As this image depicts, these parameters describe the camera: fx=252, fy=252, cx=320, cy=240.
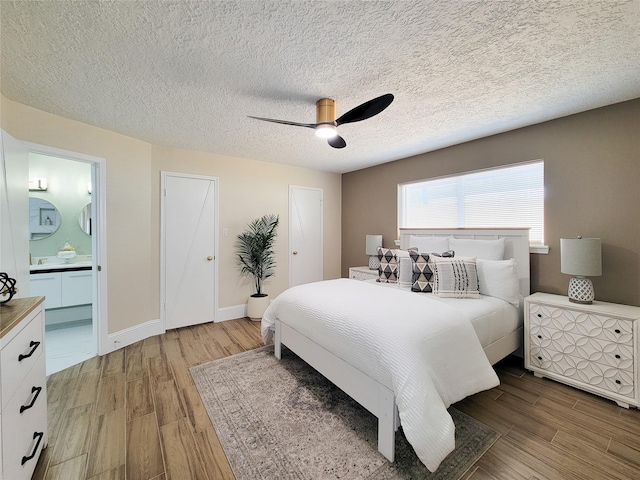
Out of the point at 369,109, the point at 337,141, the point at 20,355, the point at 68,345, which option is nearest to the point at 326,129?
the point at 337,141

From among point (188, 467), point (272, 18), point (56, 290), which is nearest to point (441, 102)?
point (272, 18)

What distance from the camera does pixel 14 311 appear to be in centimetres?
132

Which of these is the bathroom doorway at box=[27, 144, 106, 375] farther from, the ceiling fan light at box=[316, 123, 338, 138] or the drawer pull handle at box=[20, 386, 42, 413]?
the ceiling fan light at box=[316, 123, 338, 138]

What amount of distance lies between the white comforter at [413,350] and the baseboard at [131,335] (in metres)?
2.28

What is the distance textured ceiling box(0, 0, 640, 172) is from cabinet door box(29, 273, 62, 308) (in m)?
2.29

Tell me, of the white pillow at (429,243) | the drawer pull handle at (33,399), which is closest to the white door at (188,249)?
the drawer pull handle at (33,399)

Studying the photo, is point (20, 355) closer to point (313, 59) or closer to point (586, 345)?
point (313, 59)

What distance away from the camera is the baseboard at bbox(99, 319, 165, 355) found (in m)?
2.87

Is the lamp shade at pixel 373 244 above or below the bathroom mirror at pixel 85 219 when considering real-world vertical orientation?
below

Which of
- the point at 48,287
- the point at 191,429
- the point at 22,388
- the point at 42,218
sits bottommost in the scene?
the point at 191,429

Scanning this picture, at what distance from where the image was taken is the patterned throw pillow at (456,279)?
249 cm

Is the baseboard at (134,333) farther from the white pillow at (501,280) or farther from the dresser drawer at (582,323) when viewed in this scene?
the dresser drawer at (582,323)

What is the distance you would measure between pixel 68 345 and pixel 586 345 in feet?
17.6

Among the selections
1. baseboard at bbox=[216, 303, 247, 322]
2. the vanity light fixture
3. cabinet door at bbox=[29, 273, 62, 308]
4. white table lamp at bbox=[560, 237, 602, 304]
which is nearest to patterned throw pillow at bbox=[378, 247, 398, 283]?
white table lamp at bbox=[560, 237, 602, 304]
